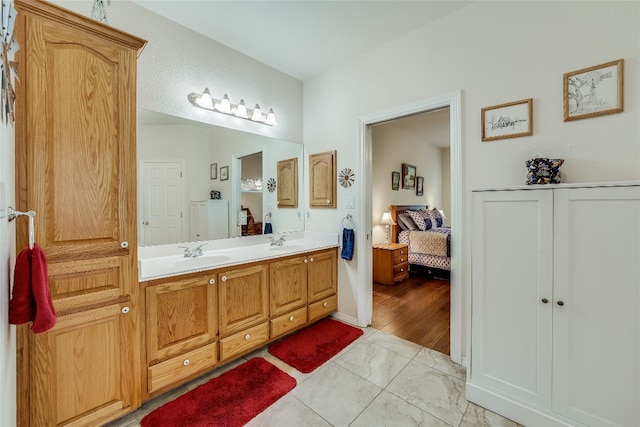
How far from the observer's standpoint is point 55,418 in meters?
1.25

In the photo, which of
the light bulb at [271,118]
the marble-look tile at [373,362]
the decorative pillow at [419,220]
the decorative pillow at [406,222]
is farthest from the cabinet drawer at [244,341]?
the decorative pillow at [419,220]

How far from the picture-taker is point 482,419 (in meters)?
1.52

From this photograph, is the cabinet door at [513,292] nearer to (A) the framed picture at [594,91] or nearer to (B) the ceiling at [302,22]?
(A) the framed picture at [594,91]

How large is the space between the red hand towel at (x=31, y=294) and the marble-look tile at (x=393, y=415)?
1.58 metres

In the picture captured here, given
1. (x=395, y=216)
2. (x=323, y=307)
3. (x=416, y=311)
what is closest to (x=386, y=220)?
(x=395, y=216)

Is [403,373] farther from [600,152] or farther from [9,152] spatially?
[9,152]

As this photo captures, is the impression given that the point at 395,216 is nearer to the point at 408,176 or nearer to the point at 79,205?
the point at 408,176

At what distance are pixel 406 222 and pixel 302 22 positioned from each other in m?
3.71

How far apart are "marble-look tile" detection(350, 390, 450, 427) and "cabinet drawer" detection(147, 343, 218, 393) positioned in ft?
3.44

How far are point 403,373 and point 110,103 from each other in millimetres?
2581

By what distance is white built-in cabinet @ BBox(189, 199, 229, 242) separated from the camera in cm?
230

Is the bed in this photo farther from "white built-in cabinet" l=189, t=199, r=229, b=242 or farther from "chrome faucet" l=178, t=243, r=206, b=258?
"chrome faucet" l=178, t=243, r=206, b=258

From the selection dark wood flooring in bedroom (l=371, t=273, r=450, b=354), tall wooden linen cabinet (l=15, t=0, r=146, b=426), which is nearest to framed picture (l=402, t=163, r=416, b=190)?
dark wood flooring in bedroom (l=371, t=273, r=450, b=354)

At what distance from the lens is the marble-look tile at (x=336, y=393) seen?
5.14 ft
